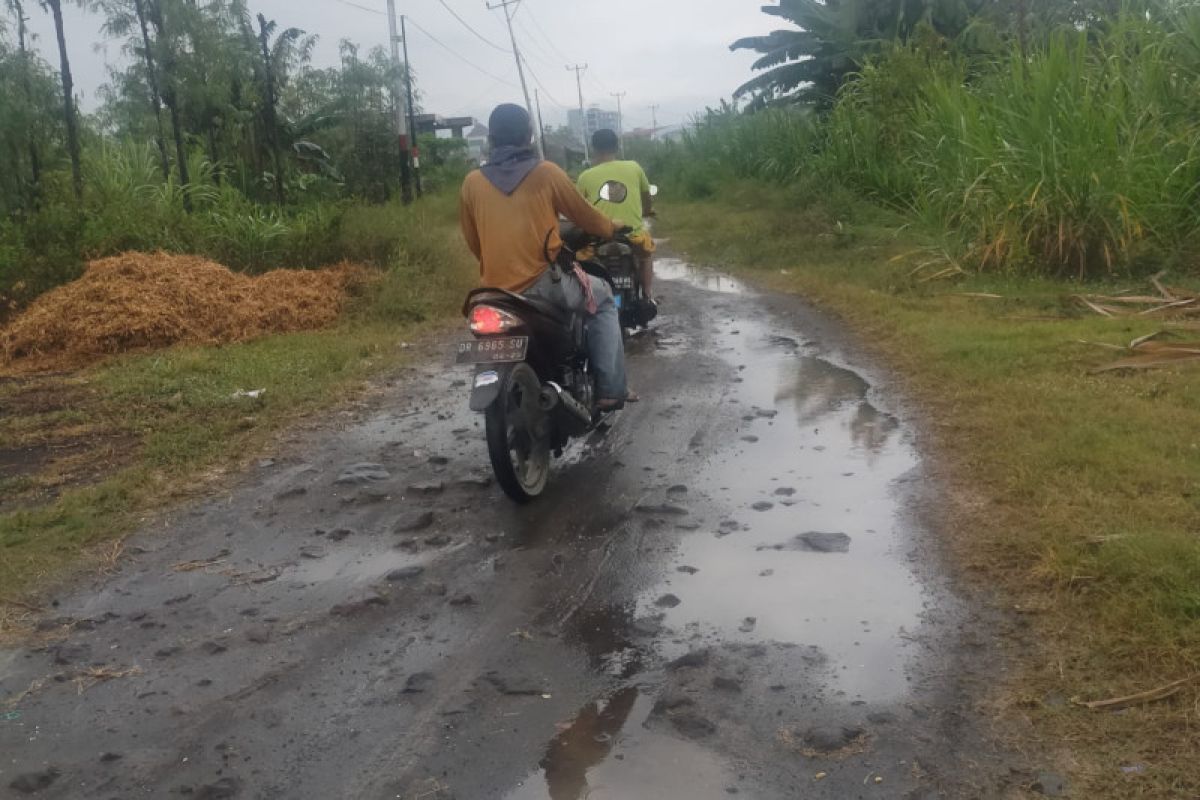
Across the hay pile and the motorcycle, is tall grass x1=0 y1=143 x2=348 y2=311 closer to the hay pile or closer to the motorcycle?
the hay pile

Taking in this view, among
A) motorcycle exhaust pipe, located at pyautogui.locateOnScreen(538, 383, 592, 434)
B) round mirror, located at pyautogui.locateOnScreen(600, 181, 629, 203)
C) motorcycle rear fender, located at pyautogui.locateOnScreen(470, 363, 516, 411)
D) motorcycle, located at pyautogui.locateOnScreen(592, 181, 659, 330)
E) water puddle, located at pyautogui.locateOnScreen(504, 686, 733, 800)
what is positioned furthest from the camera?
motorcycle, located at pyautogui.locateOnScreen(592, 181, 659, 330)

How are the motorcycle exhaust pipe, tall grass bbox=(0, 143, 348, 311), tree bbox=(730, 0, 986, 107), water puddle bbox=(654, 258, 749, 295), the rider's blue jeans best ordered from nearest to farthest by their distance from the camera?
the motorcycle exhaust pipe
the rider's blue jeans
tall grass bbox=(0, 143, 348, 311)
water puddle bbox=(654, 258, 749, 295)
tree bbox=(730, 0, 986, 107)

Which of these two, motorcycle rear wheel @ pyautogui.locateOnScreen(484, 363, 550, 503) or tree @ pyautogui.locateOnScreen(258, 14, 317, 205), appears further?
tree @ pyautogui.locateOnScreen(258, 14, 317, 205)

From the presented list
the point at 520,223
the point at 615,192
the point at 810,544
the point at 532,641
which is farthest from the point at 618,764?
the point at 615,192

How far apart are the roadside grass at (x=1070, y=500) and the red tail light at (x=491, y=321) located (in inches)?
84.8

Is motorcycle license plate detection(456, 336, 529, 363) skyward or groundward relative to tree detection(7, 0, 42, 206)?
groundward

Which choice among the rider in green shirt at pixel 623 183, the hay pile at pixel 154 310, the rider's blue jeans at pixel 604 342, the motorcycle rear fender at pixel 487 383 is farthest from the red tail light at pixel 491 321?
the hay pile at pixel 154 310

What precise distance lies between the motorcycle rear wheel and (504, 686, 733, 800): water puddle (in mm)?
1897

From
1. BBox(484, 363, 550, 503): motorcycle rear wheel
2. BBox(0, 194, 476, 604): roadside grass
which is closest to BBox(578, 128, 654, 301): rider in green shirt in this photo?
BBox(0, 194, 476, 604): roadside grass

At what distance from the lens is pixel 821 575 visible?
4.44 m

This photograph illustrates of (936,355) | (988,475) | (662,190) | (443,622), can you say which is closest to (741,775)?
(443,622)

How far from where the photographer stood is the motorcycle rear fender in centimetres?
507

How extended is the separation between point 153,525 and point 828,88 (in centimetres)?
2317

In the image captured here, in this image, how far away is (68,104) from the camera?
38.9ft
